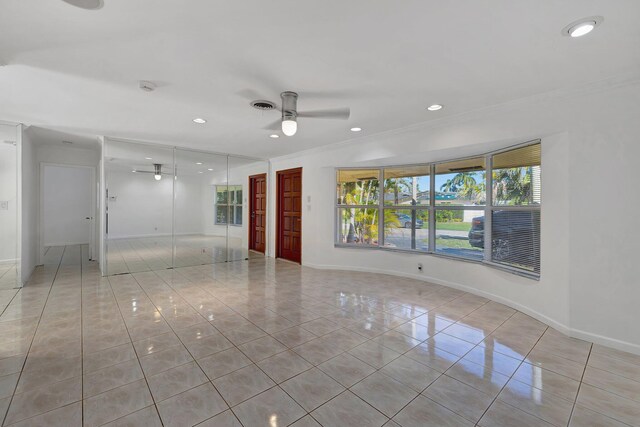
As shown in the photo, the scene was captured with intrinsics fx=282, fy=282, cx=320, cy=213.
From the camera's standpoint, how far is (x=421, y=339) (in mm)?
2711

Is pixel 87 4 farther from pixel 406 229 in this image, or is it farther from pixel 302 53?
pixel 406 229

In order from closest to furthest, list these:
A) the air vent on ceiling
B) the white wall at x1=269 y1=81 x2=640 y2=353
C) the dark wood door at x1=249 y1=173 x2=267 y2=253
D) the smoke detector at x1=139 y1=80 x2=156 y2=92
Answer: the white wall at x1=269 y1=81 x2=640 y2=353, the smoke detector at x1=139 y1=80 x2=156 y2=92, the air vent on ceiling, the dark wood door at x1=249 y1=173 x2=267 y2=253

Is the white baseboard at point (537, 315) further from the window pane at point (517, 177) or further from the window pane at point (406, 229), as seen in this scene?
the window pane at point (517, 177)

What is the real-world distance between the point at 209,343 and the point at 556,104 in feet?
13.8

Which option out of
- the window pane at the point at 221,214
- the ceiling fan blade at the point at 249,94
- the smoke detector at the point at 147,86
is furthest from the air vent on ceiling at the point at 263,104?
the window pane at the point at 221,214

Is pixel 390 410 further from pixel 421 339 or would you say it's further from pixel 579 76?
pixel 579 76

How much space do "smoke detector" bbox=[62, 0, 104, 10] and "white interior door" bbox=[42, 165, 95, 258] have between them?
7761 mm

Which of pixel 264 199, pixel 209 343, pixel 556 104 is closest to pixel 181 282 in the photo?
pixel 209 343

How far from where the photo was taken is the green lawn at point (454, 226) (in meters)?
4.37

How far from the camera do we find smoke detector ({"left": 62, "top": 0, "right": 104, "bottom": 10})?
161 centimetres

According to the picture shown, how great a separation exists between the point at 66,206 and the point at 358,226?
8242 mm

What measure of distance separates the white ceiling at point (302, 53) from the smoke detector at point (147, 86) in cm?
8

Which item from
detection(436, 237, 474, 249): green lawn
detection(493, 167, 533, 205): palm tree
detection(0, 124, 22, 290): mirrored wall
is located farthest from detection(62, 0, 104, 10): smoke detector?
detection(436, 237, 474, 249): green lawn

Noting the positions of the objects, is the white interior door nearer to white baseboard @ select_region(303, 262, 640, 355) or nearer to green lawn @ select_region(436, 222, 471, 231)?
white baseboard @ select_region(303, 262, 640, 355)
